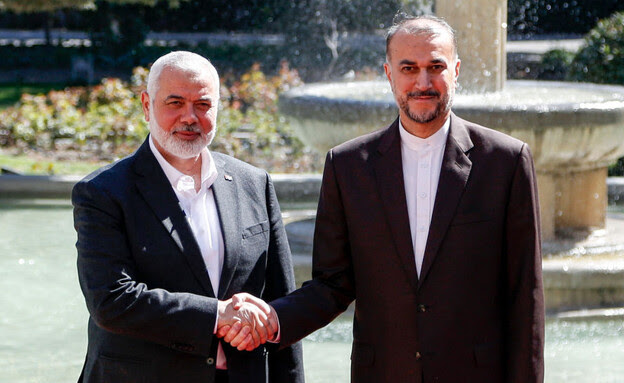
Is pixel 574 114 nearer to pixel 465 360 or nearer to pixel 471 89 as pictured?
pixel 471 89

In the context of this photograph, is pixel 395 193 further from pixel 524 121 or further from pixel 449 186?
pixel 524 121

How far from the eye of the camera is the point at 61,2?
16.9 m

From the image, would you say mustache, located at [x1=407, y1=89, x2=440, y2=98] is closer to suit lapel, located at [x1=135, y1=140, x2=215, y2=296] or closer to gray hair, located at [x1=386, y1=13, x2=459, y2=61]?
gray hair, located at [x1=386, y1=13, x2=459, y2=61]

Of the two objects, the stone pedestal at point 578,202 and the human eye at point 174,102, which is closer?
the human eye at point 174,102

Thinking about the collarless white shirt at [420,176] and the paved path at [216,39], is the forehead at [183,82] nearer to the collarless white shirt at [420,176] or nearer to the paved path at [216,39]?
the collarless white shirt at [420,176]

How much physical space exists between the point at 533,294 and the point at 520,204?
256 millimetres

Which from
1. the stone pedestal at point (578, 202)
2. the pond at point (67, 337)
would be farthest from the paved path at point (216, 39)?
the pond at point (67, 337)

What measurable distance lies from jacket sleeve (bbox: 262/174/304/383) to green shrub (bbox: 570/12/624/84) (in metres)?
9.14

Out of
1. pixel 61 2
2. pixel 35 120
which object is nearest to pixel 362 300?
pixel 35 120

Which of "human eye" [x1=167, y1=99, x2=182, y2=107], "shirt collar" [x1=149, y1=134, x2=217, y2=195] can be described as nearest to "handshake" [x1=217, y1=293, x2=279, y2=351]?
"shirt collar" [x1=149, y1=134, x2=217, y2=195]

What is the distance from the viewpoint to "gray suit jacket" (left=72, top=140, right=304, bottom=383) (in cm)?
298

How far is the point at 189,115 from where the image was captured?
3059 mm

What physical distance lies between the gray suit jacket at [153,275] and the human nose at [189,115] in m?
0.20

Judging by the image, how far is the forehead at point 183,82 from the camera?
120 inches
